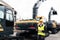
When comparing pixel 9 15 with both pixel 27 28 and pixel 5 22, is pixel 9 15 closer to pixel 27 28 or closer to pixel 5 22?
pixel 5 22

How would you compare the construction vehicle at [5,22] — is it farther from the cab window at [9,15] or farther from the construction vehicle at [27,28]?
the construction vehicle at [27,28]

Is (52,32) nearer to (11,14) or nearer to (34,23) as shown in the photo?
(34,23)

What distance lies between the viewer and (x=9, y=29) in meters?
15.4

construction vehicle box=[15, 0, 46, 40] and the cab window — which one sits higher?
the cab window

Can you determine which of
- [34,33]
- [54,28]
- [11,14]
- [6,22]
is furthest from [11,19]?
[54,28]

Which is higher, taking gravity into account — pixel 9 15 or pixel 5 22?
pixel 9 15

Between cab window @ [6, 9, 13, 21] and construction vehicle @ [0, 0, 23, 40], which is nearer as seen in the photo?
construction vehicle @ [0, 0, 23, 40]

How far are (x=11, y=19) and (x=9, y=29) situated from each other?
97 centimetres

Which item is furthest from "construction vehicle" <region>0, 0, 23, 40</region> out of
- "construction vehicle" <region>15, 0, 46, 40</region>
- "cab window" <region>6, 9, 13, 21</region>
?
"construction vehicle" <region>15, 0, 46, 40</region>

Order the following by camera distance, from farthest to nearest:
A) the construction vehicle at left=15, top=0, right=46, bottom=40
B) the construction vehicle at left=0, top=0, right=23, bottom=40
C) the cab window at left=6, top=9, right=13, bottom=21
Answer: the construction vehicle at left=15, top=0, right=46, bottom=40
the cab window at left=6, top=9, right=13, bottom=21
the construction vehicle at left=0, top=0, right=23, bottom=40

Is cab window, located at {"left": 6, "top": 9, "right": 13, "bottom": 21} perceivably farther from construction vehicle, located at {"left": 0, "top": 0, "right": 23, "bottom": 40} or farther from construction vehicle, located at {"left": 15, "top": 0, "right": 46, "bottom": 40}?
construction vehicle, located at {"left": 15, "top": 0, "right": 46, "bottom": 40}

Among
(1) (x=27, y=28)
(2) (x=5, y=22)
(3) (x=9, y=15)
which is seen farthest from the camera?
(1) (x=27, y=28)

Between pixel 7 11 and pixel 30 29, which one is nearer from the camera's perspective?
pixel 7 11

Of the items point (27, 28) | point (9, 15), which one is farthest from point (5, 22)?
point (27, 28)
